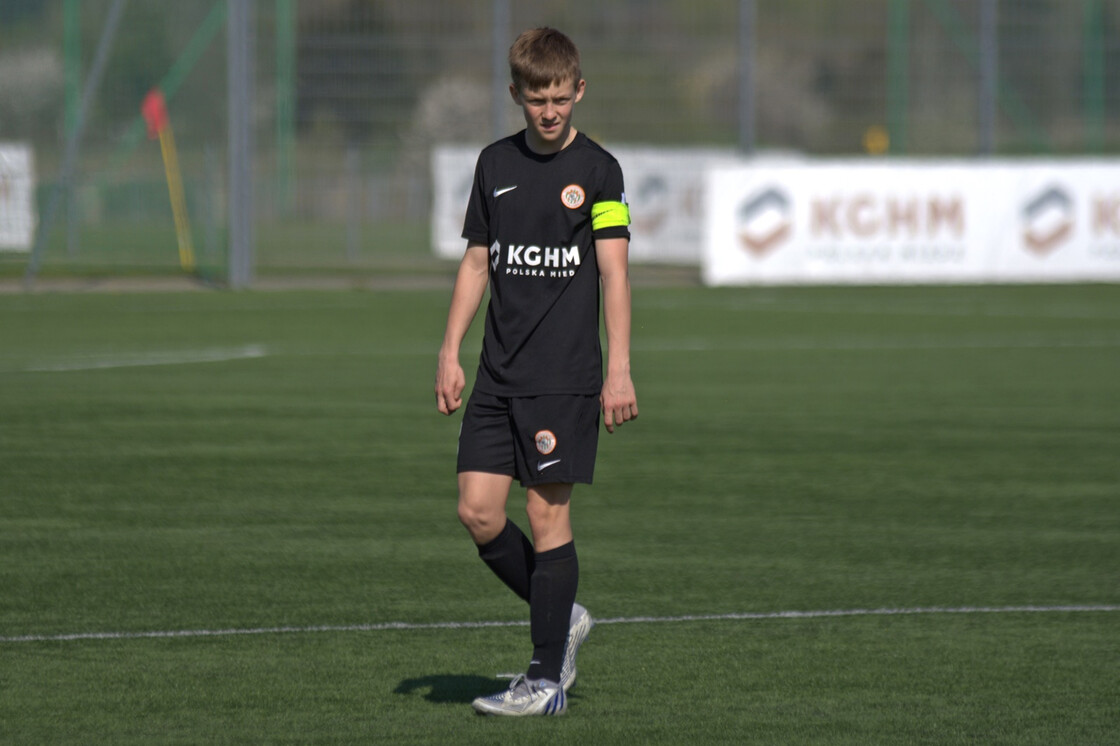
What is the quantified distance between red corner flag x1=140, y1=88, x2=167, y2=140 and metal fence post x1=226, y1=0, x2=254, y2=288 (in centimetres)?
398

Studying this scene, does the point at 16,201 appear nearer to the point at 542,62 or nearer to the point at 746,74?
the point at 746,74

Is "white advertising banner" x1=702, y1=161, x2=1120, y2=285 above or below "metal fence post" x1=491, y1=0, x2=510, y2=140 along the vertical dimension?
below

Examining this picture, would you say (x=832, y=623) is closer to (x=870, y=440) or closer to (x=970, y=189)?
(x=870, y=440)

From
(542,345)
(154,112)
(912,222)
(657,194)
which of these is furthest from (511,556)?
(154,112)

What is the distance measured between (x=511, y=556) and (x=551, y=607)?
0.24 meters

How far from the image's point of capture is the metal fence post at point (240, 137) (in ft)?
98.0

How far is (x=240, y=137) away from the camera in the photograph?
30.1 m

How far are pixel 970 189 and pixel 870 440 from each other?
17.1 m

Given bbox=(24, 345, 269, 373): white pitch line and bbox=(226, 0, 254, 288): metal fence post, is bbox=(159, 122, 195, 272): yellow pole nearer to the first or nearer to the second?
bbox=(226, 0, 254, 288): metal fence post

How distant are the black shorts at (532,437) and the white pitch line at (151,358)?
10.9 meters

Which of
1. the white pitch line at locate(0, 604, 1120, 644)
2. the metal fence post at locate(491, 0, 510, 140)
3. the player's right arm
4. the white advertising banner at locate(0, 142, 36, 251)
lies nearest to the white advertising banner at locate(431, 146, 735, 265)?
the metal fence post at locate(491, 0, 510, 140)

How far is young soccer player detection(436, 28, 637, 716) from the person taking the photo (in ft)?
18.4

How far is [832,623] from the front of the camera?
6961 millimetres

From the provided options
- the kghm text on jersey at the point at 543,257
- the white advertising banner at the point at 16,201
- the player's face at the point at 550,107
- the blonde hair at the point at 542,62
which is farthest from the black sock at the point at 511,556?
the white advertising banner at the point at 16,201
